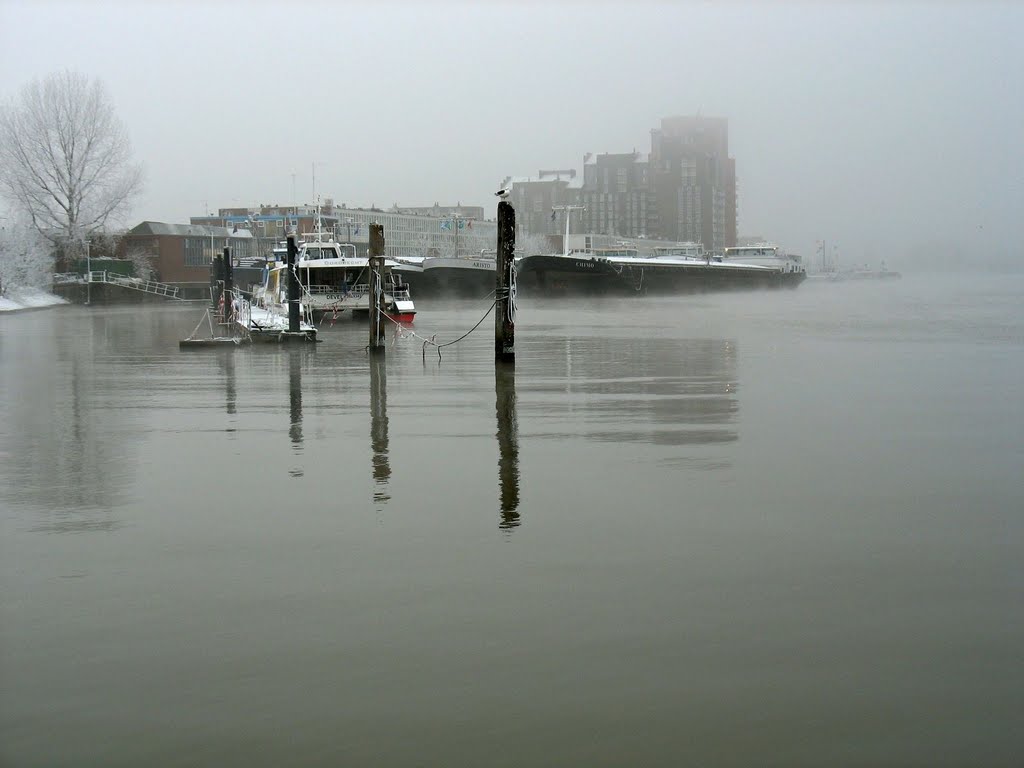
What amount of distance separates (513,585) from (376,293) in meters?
18.5

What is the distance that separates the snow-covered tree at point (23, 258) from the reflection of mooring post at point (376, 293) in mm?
41970


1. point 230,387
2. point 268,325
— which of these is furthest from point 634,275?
point 230,387

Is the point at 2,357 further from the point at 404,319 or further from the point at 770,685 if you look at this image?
the point at 770,685

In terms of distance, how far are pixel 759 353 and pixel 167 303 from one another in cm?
5542

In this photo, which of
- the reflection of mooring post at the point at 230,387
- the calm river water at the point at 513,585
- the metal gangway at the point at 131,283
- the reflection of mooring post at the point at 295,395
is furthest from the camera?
the metal gangway at the point at 131,283

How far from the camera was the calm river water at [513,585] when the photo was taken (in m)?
4.79

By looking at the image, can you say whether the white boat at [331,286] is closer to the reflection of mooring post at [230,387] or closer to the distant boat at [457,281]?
the reflection of mooring post at [230,387]

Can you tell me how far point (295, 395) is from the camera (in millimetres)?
16406

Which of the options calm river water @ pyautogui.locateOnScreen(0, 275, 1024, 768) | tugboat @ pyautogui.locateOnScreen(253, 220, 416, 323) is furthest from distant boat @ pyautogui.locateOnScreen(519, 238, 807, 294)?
calm river water @ pyautogui.locateOnScreen(0, 275, 1024, 768)

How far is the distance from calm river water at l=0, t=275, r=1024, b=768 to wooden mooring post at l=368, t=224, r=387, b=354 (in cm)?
913

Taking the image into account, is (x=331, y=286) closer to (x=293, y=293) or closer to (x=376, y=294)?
(x=293, y=293)

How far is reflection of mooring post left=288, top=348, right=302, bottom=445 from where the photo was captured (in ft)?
41.5

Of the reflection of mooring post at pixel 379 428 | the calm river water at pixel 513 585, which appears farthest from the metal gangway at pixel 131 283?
the calm river water at pixel 513 585

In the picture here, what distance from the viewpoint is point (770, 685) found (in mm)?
5188
